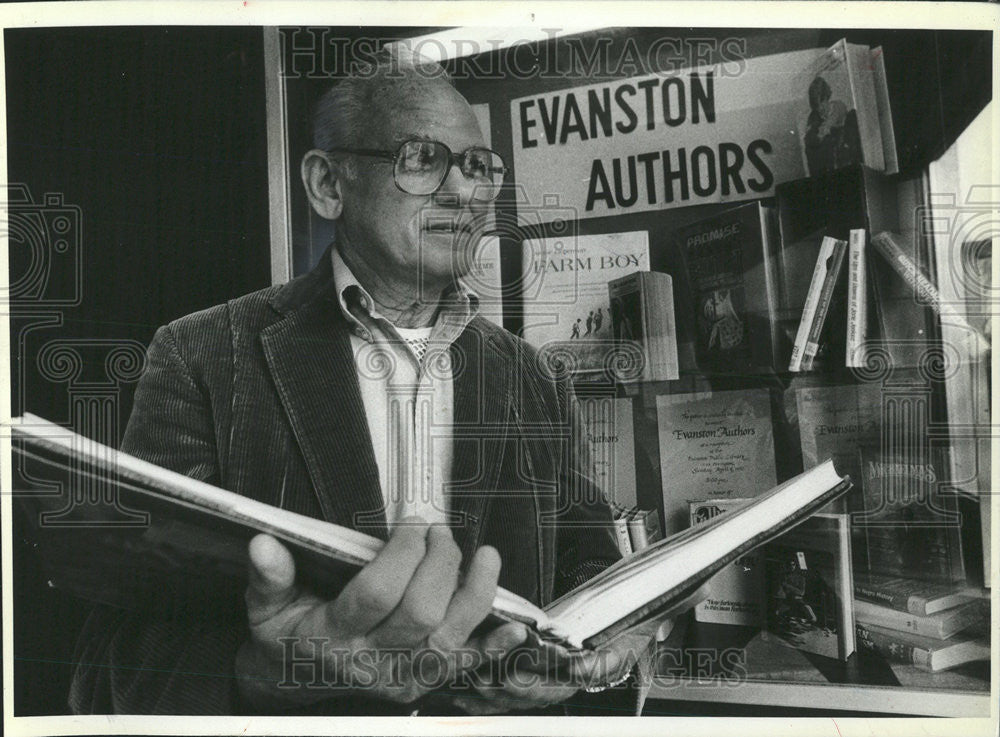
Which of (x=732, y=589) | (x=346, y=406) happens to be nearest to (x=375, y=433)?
(x=346, y=406)

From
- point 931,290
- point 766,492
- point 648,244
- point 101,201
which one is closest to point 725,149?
point 648,244

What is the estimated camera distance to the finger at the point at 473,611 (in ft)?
3.24

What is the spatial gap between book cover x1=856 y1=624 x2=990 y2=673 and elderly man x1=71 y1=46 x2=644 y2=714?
1.17 ft

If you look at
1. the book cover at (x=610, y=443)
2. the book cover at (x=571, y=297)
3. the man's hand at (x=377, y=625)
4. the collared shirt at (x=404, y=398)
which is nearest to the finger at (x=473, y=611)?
the man's hand at (x=377, y=625)

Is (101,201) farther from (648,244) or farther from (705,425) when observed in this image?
(705,425)

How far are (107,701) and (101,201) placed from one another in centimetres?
70

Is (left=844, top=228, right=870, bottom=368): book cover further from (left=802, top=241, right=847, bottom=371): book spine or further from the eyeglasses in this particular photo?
the eyeglasses

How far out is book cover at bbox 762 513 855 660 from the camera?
1102mm

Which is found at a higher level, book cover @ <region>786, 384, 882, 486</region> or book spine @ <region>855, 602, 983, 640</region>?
book cover @ <region>786, 384, 882, 486</region>

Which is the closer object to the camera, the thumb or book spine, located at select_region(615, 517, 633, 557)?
the thumb

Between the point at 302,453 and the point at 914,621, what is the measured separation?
875 millimetres

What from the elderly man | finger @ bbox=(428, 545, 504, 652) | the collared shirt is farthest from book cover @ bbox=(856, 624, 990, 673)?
the collared shirt

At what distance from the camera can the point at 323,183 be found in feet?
3.59

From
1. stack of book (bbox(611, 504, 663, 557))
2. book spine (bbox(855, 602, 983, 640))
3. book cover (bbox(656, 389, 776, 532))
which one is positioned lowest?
book spine (bbox(855, 602, 983, 640))
